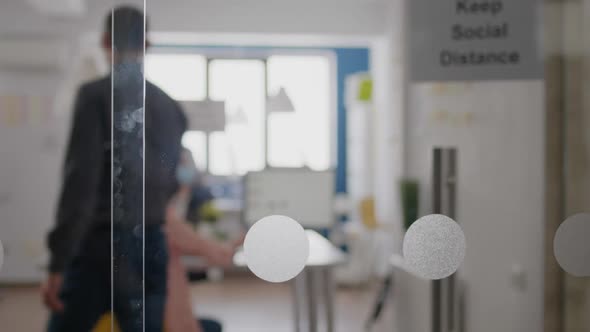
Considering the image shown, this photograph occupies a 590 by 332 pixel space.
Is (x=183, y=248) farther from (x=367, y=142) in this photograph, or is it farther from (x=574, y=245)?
(x=574, y=245)

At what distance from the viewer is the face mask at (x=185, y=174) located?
0.97m

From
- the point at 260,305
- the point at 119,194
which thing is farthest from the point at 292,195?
the point at 119,194

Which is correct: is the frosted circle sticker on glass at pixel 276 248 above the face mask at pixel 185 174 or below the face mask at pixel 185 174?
below

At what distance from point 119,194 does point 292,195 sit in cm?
31

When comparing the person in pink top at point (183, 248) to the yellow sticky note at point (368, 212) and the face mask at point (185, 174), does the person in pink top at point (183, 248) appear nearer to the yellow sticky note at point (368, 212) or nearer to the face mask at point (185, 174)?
the face mask at point (185, 174)

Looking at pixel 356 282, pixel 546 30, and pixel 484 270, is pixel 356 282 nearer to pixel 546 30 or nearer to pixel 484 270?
pixel 484 270

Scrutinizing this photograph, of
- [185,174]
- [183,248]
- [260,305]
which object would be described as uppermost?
[185,174]

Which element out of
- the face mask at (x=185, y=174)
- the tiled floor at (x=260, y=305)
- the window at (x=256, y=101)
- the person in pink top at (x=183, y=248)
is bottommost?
the tiled floor at (x=260, y=305)

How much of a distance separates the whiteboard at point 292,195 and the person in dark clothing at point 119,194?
141 millimetres

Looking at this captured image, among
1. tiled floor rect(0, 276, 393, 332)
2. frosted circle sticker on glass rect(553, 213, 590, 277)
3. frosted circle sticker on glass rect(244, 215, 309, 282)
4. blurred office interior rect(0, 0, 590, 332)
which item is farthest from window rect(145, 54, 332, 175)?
frosted circle sticker on glass rect(553, 213, 590, 277)

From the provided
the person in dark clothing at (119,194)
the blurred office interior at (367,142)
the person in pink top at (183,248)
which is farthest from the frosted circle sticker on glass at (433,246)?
the person in dark clothing at (119,194)

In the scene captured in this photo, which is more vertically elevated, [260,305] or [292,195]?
[292,195]

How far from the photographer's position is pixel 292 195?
3.24 ft

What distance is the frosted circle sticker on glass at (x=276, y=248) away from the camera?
983mm
